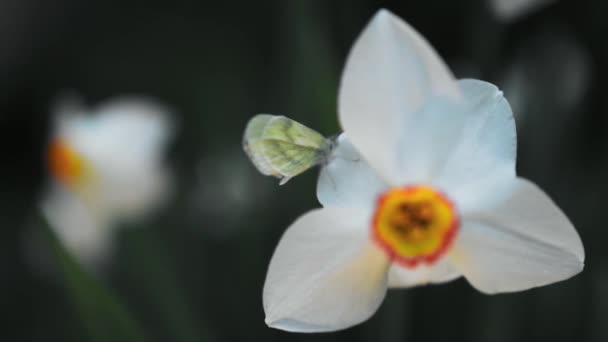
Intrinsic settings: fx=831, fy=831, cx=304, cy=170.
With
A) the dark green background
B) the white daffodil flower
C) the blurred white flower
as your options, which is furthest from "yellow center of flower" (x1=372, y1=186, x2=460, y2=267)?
the blurred white flower

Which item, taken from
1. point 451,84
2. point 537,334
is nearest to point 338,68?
point 537,334

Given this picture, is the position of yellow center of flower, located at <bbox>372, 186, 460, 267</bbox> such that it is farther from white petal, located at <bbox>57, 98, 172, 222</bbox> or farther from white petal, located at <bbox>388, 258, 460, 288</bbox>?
white petal, located at <bbox>57, 98, 172, 222</bbox>

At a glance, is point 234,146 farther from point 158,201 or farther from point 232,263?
point 232,263

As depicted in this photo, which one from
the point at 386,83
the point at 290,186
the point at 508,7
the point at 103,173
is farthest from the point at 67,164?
the point at 386,83

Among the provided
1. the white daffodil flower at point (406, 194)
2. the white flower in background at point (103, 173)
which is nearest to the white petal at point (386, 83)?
the white daffodil flower at point (406, 194)

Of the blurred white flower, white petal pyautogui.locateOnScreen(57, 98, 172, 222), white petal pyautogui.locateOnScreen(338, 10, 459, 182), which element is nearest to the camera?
white petal pyautogui.locateOnScreen(338, 10, 459, 182)

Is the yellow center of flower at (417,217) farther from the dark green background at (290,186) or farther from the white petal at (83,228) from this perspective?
the white petal at (83,228)
